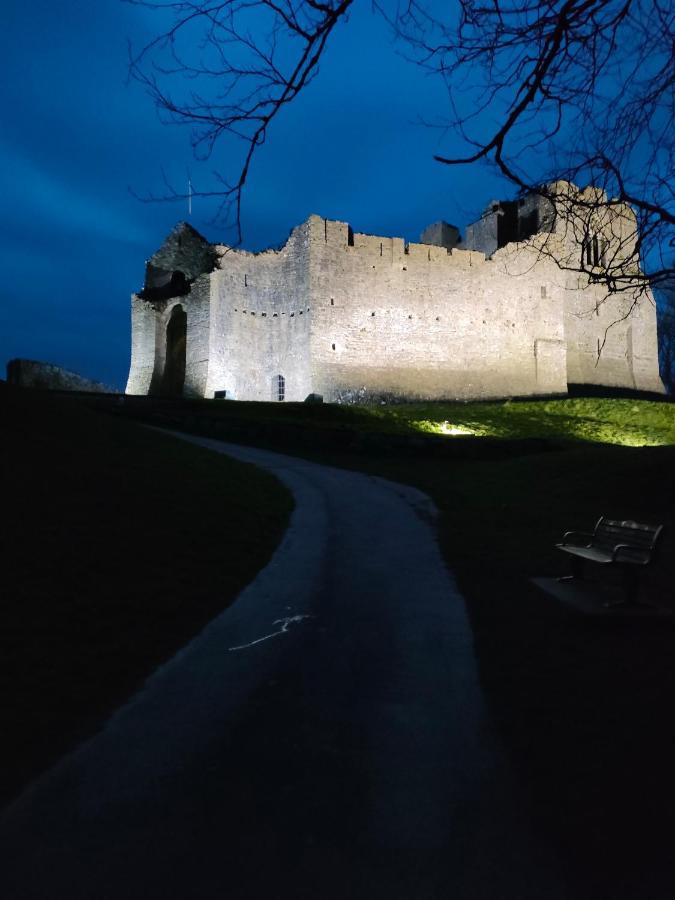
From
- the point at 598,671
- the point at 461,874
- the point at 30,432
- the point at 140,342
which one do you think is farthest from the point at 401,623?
the point at 140,342

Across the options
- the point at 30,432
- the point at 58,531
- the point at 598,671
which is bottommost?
the point at 598,671

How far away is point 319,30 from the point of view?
3.74 metres

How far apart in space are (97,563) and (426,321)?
29.6m

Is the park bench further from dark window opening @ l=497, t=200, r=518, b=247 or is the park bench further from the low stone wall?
dark window opening @ l=497, t=200, r=518, b=247

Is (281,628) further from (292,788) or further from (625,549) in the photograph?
(625,549)

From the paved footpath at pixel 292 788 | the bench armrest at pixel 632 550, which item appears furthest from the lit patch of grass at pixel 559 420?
the paved footpath at pixel 292 788

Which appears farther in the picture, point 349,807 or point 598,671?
point 598,671

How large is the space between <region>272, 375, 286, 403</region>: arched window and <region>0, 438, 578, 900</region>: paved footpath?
28.3 meters

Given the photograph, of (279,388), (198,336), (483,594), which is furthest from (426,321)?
(483,594)

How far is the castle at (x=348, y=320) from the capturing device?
3225cm

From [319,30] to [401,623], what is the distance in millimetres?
4242

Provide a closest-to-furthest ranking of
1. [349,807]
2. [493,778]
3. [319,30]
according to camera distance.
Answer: [349,807] → [493,778] → [319,30]

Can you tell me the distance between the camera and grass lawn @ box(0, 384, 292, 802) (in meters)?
3.91

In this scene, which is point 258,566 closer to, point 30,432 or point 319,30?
point 319,30
